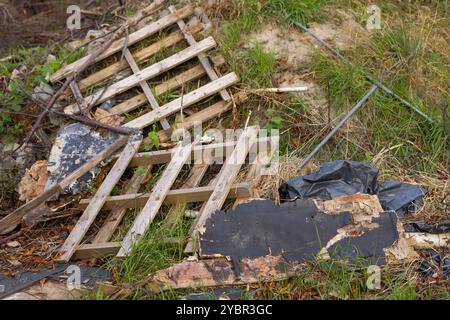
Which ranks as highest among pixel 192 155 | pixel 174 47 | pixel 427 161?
pixel 174 47

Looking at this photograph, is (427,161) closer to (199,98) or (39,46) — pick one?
(199,98)

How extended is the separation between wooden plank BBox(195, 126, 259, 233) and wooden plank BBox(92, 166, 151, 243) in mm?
602

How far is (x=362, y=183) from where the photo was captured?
384 centimetres

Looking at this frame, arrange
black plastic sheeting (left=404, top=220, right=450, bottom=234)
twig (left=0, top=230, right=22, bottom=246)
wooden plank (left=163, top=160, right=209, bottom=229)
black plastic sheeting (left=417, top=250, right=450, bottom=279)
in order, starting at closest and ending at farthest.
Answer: black plastic sheeting (left=417, top=250, right=450, bottom=279) → black plastic sheeting (left=404, top=220, right=450, bottom=234) → wooden plank (left=163, top=160, right=209, bottom=229) → twig (left=0, top=230, right=22, bottom=246)

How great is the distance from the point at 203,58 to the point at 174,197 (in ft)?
4.71

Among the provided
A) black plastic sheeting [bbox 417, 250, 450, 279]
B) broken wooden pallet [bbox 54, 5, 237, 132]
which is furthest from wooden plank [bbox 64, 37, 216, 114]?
black plastic sheeting [bbox 417, 250, 450, 279]

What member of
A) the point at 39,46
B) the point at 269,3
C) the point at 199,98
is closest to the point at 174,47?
the point at 199,98

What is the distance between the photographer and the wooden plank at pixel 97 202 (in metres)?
3.80

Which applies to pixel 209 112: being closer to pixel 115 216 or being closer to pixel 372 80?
pixel 115 216

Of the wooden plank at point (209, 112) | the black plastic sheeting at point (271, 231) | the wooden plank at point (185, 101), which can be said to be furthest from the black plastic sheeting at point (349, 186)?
the wooden plank at point (185, 101)

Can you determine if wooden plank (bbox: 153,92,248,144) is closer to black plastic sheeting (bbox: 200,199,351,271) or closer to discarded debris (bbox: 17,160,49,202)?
discarded debris (bbox: 17,160,49,202)

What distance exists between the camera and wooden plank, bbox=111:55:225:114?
4.73 m
